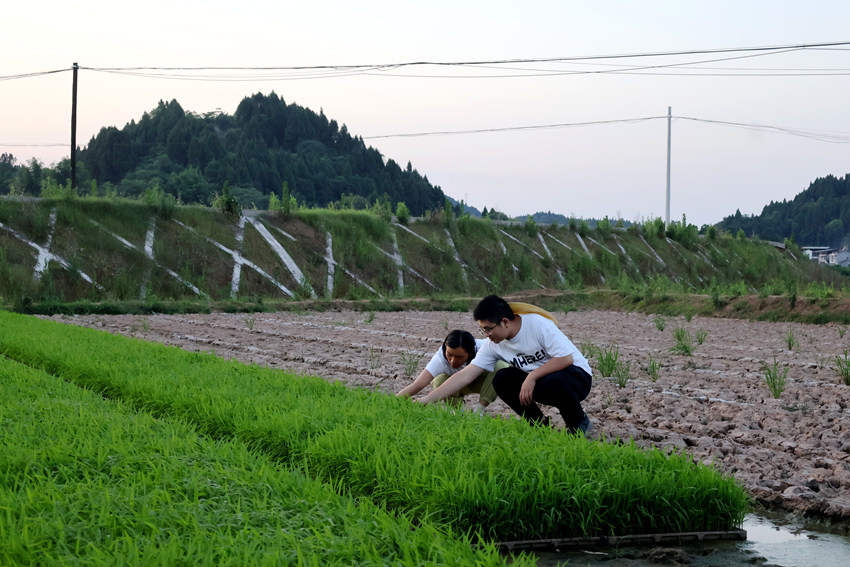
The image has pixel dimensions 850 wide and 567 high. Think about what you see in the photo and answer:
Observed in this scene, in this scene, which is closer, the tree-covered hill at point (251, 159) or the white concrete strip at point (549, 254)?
the white concrete strip at point (549, 254)

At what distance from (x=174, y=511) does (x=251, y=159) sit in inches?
2298

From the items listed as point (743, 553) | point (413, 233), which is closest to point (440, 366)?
point (743, 553)

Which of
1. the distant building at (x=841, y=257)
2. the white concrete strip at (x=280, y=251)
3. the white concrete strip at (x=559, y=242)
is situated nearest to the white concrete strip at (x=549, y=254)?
the white concrete strip at (x=559, y=242)

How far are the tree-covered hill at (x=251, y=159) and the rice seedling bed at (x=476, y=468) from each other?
4375 cm

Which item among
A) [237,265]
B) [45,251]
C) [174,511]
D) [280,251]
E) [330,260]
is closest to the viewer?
[174,511]

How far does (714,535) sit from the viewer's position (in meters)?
3.48

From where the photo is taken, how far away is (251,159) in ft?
195

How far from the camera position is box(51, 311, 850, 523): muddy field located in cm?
439

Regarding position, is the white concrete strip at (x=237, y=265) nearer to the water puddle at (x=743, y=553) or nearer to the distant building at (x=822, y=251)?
the water puddle at (x=743, y=553)

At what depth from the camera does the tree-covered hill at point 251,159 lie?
53.8 m

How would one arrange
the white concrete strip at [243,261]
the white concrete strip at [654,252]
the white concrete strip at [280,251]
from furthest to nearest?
→ 1. the white concrete strip at [654,252]
2. the white concrete strip at [280,251]
3. the white concrete strip at [243,261]

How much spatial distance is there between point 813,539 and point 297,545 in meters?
2.14

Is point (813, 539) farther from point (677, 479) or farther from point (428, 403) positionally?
point (428, 403)

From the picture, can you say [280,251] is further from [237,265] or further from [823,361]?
[823,361]
